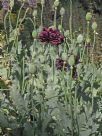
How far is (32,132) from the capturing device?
2.45m

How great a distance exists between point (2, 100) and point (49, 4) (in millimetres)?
3928

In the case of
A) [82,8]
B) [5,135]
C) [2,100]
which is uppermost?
A: [82,8]

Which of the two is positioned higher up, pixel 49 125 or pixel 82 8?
pixel 82 8

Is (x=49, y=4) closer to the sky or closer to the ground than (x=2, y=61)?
closer to the sky

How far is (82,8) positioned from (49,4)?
71cm

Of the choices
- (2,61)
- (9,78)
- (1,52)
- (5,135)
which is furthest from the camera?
(1,52)

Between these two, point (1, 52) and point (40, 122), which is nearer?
point (40, 122)

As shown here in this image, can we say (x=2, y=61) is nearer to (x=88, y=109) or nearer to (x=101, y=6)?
(x=88, y=109)

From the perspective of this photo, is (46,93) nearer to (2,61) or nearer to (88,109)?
(88,109)

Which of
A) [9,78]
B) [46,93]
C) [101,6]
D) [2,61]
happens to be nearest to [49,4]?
[101,6]

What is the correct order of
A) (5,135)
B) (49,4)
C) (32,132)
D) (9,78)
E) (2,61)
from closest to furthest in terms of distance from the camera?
(32,132) → (5,135) → (9,78) → (2,61) → (49,4)

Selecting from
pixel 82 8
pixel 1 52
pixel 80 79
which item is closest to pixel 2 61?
pixel 1 52

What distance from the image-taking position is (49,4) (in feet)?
21.4

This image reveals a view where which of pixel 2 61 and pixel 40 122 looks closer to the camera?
pixel 40 122
